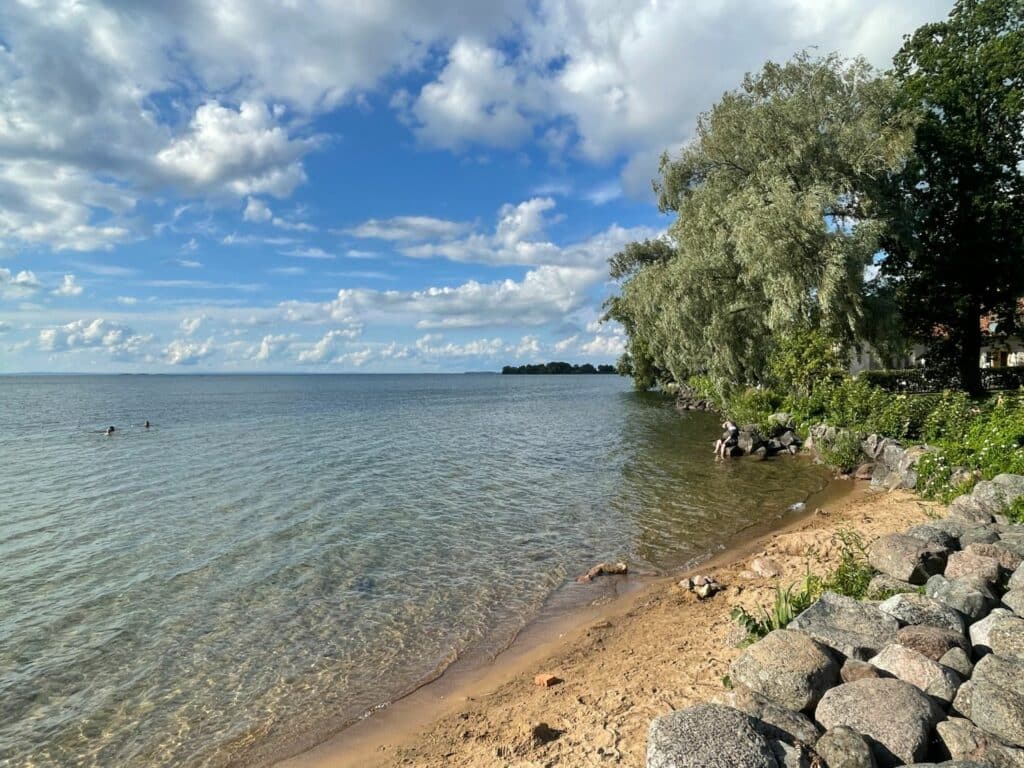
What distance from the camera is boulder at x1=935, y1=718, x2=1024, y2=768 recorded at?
14.1 feet

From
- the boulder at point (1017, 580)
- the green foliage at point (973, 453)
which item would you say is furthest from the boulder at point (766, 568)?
the green foliage at point (973, 453)

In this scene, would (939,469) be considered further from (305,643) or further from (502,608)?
(305,643)

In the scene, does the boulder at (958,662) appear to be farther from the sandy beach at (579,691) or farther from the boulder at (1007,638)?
the sandy beach at (579,691)

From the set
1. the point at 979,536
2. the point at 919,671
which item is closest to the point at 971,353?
the point at 979,536

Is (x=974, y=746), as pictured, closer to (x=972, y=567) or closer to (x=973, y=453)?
(x=972, y=567)

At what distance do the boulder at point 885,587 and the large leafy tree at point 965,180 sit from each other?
22548mm

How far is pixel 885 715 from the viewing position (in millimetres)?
4688

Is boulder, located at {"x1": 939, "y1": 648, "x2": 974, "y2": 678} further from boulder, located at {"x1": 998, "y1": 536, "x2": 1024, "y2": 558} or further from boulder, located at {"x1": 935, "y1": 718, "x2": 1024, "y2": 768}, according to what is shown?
boulder, located at {"x1": 998, "y1": 536, "x2": 1024, "y2": 558}

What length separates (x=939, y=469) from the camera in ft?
46.5

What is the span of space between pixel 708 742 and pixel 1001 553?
6032 mm

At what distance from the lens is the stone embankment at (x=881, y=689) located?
4445 millimetres

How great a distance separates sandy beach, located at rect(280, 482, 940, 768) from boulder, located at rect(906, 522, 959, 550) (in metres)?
1.48

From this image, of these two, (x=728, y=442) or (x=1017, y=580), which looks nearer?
(x=1017, y=580)

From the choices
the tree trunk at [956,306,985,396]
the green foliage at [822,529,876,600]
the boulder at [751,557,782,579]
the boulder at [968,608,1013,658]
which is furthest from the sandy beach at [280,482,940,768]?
the tree trunk at [956,306,985,396]
